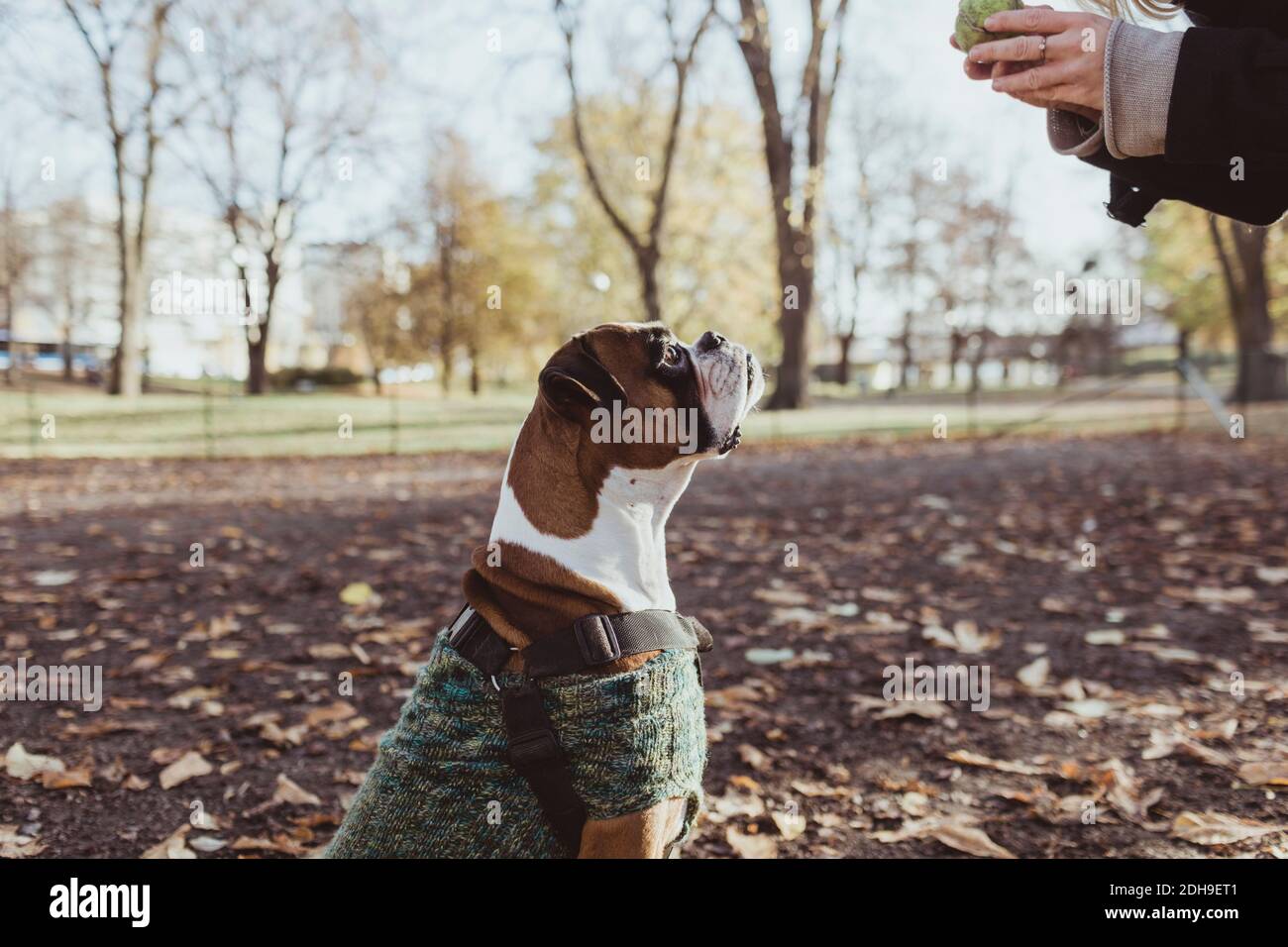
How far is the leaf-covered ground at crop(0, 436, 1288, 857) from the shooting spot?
3363 millimetres

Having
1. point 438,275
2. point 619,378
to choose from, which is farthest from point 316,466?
point 438,275

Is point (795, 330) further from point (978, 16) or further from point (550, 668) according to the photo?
point (550, 668)

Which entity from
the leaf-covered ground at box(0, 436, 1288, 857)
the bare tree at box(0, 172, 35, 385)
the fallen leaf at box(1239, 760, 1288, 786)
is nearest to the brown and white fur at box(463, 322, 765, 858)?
the leaf-covered ground at box(0, 436, 1288, 857)

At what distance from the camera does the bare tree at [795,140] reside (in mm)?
17438

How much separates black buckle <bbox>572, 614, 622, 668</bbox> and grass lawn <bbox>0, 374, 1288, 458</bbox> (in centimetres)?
1306

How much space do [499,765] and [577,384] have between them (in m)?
0.92

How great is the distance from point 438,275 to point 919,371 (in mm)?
41516

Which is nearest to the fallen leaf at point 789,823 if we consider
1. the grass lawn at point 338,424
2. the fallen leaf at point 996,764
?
the fallen leaf at point 996,764

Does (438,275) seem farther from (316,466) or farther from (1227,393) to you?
(1227,393)

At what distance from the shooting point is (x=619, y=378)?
96.3 inches

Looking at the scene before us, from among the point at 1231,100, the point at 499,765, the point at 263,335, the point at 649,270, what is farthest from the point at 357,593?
the point at 263,335

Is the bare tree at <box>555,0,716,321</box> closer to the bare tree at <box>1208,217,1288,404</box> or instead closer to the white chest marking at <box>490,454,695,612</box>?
the bare tree at <box>1208,217,1288,404</box>
